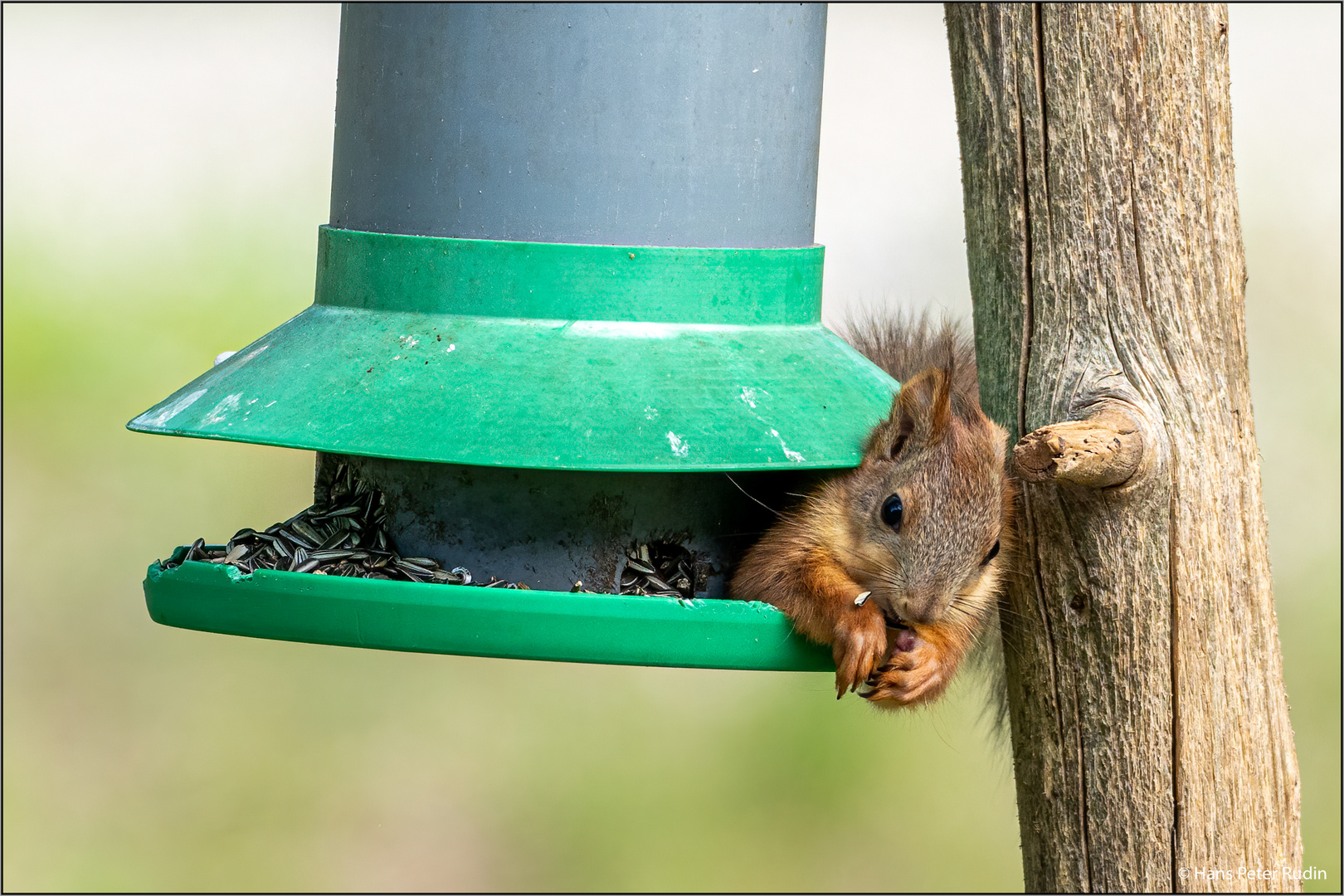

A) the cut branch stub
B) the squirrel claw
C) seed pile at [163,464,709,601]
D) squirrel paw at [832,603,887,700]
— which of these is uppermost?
the cut branch stub

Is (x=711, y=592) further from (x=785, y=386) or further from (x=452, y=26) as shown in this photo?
(x=452, y=26)

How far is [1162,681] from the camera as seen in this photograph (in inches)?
76.3

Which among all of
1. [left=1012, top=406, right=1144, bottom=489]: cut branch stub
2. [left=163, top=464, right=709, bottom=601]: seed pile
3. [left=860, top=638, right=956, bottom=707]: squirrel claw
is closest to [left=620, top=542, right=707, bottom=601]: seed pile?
[left=163, top=464, right=709, bottom=601]: seed pile

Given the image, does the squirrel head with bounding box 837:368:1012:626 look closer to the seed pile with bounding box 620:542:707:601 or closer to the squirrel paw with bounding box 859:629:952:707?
the squirrel paw with bounding box 859:629:952:707

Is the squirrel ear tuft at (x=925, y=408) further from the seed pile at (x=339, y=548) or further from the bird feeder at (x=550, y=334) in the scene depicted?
the seed pile at (x=339, y=548)

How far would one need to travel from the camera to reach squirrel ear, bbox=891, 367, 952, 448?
1.91 metres

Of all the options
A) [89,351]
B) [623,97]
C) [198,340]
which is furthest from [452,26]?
[89,351]

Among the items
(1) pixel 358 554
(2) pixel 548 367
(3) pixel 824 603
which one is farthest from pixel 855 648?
(1) pixel 358 554

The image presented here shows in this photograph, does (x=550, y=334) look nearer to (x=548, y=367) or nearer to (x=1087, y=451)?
(x=548, y=367)

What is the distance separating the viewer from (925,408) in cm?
192

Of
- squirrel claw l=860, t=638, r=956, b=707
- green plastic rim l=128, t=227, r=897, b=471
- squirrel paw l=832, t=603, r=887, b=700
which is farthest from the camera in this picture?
squirrel claw l=860, t=638, r=956, b=707

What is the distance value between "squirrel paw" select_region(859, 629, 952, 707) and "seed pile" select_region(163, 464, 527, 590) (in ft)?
1.51

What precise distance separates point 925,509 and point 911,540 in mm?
47

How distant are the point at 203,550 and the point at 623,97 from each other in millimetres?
764
